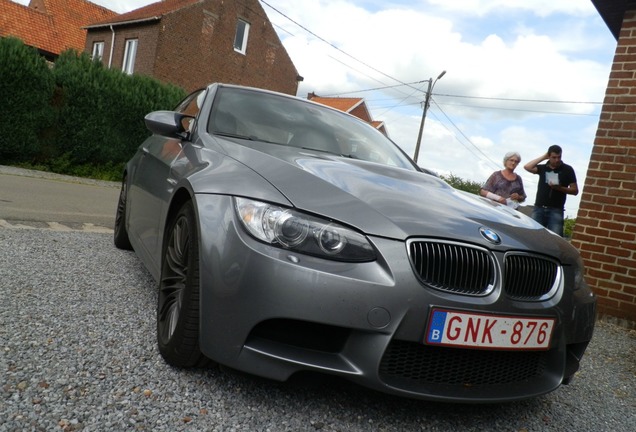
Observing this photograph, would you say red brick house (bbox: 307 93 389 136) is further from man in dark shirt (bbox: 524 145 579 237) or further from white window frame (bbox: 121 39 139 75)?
man in dark shirt (bbox: 524 145 579 237)

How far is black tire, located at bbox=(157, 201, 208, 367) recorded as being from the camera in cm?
203

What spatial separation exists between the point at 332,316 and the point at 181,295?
0.71 meters

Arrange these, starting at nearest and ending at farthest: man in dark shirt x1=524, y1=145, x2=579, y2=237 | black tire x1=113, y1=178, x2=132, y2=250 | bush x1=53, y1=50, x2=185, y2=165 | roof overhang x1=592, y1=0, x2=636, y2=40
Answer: black tire x1=113, y1=178, x2=132, y2=250, roof overhang x1=592, y1=0, x2=636, y2=40, man in dark shirt x1=524, y1=145, x2=579, y2=237, bush x1=53, y1=50, x2=185, y2=165

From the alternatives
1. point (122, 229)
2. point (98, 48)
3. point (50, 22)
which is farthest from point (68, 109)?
point (50, 22)

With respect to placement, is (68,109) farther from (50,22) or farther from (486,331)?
(50,22)

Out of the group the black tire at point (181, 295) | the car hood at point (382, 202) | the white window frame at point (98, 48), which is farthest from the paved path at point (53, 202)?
the white window frame at point (98, 48)

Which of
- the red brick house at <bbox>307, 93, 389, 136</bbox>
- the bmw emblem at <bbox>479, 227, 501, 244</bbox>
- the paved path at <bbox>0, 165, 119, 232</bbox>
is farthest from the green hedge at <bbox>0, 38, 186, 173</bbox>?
the red brick house at <bbox>307, 93, 389, 136</bbox>

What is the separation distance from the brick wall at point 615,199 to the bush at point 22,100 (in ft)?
33.8

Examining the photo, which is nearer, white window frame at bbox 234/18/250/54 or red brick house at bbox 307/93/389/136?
white window frame at bbox 234/18/250/54

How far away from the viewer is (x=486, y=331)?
1.91 meters

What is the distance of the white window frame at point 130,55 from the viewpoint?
73.9 feet

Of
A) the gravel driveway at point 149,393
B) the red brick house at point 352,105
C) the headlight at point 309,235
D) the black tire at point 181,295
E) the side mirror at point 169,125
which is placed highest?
the red brick house at point 352,105

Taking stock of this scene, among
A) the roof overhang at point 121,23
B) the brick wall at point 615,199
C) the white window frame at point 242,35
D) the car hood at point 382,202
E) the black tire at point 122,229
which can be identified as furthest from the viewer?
the white window frame at point 242,35

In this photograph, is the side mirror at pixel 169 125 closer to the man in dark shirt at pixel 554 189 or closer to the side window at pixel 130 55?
the man in dark shirt at pixel 554 189
